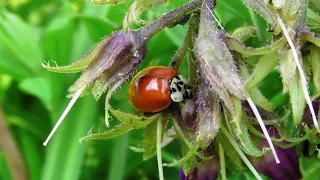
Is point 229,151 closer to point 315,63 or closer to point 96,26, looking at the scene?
point 315,63

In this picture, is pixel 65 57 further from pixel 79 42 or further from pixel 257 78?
pixel 257 78

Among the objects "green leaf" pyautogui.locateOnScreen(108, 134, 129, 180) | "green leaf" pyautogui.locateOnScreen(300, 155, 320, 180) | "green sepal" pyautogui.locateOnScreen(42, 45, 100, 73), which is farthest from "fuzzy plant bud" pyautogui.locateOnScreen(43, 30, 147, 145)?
"green leaf" pyautogui.locateOnScreen(108, 134, 129, 180)

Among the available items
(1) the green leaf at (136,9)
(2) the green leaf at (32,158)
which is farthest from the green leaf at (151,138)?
(2) the green leaf at (32,158)

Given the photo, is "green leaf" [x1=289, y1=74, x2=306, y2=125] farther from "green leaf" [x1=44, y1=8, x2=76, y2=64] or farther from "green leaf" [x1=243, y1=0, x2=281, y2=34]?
"green leaf" [x1=44, y1=8, x2=76, y2=64]

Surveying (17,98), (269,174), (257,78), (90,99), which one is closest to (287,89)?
(257,78)

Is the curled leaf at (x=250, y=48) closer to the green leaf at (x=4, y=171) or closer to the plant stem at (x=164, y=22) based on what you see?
the plant stem at (x=164, y=22)

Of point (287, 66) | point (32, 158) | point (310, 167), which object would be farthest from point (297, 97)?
point (32, 158)

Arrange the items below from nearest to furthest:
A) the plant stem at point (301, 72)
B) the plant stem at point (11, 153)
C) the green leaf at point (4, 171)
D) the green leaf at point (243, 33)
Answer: the plant stem at point (301, 72), the green leaf at point (243, 33), the plant stem at point (11, 153), the green leaf at point (4, 171)
